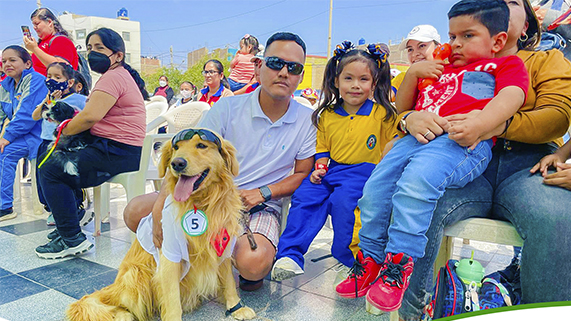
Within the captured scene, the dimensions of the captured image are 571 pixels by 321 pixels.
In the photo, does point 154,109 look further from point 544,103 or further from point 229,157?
point 544,103

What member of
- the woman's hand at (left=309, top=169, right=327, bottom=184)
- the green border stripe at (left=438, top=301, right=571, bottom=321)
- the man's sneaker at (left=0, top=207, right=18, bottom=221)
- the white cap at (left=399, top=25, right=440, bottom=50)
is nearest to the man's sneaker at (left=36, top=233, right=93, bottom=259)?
the man's sneaker at (left=0, top=207, right=18, bottom=221)

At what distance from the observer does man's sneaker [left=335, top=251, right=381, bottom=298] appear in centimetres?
179

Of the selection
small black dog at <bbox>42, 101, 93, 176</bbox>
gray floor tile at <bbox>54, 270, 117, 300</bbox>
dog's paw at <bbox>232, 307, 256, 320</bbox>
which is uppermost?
small black dog at <bbox>42, 101, 93, 176</bbox>

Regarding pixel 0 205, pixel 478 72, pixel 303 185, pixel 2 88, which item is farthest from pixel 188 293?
pixel 2 88

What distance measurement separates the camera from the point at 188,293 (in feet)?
7.11

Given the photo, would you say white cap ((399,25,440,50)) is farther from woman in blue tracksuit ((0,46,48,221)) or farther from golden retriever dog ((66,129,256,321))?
woman in blue tracksuit ((0,46,48,221))

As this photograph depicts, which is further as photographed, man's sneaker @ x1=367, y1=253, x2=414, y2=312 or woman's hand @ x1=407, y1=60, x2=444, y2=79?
woman's hand @ x1=407, y1=60, x2=444, y2=79

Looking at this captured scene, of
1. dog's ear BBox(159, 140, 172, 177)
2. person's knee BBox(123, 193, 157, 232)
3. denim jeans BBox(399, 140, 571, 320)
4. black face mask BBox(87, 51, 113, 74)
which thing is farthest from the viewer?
black face mask BBox(87, 51, 113, 74)

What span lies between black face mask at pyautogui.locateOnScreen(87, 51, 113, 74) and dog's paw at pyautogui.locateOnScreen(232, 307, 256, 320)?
7.52ft

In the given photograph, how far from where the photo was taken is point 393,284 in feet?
5.09

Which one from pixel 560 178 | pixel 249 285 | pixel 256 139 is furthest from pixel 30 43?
pixel 560 178

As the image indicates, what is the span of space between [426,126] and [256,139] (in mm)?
1170

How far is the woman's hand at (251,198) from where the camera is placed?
2.43 m

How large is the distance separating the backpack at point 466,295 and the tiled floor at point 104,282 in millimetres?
573
